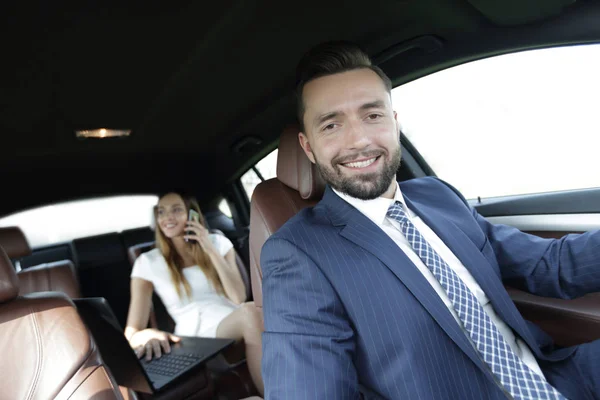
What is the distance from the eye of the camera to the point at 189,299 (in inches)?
109

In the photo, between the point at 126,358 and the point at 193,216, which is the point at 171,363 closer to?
the point at 126,358

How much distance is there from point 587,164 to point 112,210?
3.98 m

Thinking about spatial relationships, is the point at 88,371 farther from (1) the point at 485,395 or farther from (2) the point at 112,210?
(2) the point at 112,210

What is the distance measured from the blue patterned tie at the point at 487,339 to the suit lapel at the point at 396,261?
34 millimetres

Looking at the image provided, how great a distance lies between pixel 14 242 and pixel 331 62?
2.14 meters

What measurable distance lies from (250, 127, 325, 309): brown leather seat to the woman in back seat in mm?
724

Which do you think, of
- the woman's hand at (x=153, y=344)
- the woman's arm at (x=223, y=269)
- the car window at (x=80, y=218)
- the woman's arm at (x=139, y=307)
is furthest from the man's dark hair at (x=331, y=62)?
the car window at (x=80, y=218)

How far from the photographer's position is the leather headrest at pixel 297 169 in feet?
5.65

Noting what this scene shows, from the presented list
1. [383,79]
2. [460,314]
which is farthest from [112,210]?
[460,314]

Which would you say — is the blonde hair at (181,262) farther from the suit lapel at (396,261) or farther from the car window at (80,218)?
the suit lapel at (396,261)

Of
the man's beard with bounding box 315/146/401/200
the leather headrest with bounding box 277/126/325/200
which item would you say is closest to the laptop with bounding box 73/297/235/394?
the leather headrest with bounding box 277/126/325/200

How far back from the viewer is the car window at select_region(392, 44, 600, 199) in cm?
178

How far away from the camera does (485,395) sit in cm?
110

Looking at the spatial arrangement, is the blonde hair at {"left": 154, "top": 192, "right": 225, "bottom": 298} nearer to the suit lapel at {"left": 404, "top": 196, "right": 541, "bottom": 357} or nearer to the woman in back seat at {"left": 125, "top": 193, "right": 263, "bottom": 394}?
the woman in back seat at {"left": 125, "top": 193, "right": 263, "bottom": 394}
